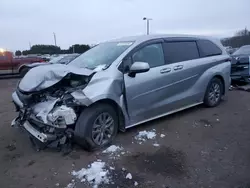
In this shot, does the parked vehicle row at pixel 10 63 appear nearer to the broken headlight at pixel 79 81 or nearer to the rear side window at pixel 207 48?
the rear side window at pixel 207 48

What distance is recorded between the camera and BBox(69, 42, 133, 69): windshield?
4437 mm

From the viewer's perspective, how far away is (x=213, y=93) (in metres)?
6.18

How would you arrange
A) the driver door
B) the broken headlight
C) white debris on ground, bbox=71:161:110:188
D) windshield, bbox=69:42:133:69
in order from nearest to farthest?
white debris on ground, bbox=71:161:110:188 < the broken headlight < the driver door < windshield, bbox=69:42:133:69

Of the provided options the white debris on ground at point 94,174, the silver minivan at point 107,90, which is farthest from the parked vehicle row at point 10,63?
the white debris on ground at point 94,174

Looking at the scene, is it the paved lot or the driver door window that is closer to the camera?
the paved lot

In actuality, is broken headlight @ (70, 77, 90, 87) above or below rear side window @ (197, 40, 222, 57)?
below

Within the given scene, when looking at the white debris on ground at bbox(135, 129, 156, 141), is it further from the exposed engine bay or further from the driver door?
the exposed engine bay

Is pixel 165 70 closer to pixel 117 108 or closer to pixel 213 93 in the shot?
pixel 117 108

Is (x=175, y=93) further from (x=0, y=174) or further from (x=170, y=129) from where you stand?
(x=0, y=174)

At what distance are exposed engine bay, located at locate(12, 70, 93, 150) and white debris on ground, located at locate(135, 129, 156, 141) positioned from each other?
1.25m

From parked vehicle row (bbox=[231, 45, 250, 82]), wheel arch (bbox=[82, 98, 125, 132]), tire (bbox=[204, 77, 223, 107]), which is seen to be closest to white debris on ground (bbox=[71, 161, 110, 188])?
wheel arch (bbox=[82, 98, 125, 132])

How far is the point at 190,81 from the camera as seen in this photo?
5.41m

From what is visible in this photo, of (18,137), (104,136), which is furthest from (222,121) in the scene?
(18,137)

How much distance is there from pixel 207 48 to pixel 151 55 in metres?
1.96
